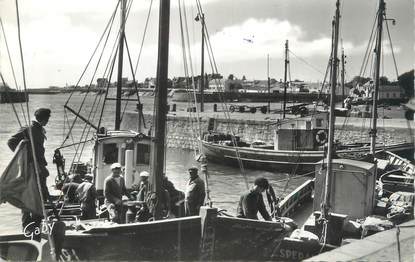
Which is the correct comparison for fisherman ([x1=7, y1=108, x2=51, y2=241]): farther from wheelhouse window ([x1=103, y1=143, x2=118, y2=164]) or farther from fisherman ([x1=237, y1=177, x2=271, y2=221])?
wheelhouse window ([x1=103, y1=143, x2=118, y2=164])

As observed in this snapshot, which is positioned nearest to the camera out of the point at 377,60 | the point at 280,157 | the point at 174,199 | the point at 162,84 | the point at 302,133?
the point at 162,84

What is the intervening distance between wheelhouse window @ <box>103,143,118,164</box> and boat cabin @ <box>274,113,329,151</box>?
16934mm

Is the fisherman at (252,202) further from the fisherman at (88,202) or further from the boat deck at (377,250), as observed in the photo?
the fisherman at (88,202)

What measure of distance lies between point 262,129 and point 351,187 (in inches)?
1024

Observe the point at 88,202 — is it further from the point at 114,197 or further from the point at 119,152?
the point at 119,152

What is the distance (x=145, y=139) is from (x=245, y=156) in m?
17.4

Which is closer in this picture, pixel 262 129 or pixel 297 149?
pixel 297 149

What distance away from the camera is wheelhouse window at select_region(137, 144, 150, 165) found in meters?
14.2

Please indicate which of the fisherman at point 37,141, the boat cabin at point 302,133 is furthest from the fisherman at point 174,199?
the boat cabin at point 302,133

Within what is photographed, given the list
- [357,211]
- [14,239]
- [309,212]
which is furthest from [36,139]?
[309,212]

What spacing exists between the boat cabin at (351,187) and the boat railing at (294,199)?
117cm

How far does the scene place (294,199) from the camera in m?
15.0

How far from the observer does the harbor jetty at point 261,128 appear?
3262 cm

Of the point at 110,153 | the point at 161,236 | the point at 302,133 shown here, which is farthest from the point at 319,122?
the point at 161,236
